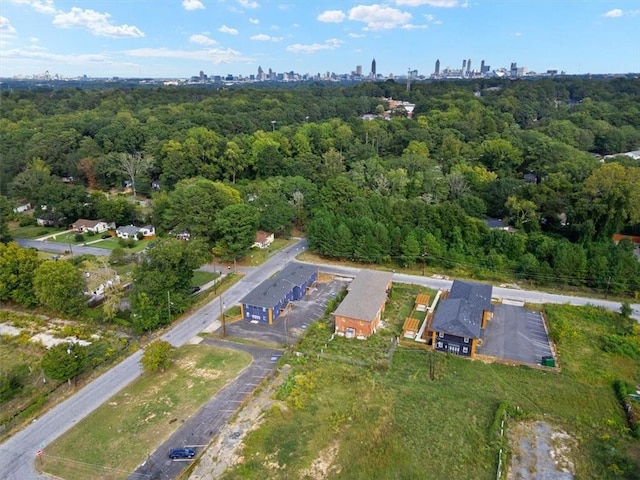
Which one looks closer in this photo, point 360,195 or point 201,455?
point 201,455

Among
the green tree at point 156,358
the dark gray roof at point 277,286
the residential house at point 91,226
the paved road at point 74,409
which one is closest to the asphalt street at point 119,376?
the paved road at point 74,409

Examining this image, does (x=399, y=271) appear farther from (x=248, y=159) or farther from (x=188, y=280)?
(x=248, y=159)

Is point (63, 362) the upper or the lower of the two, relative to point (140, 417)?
upper

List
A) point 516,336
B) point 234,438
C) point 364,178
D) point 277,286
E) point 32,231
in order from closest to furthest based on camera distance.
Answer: point 234,438 < point 516,336 < point 277,286 < point 32,231 < point 364,178

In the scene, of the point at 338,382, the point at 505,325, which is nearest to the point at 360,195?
the point at 505,325

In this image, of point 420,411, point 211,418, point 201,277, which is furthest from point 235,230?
point 420,411

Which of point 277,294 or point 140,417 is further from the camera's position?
point 277,294

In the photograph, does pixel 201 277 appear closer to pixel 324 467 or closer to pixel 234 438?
pixel 234 438
